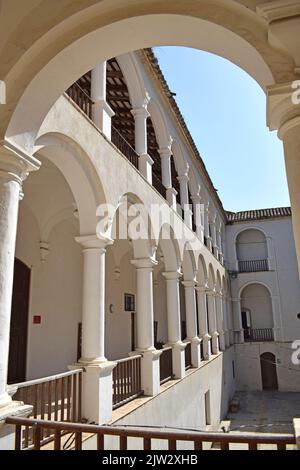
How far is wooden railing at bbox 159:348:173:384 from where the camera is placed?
1110 centimetres

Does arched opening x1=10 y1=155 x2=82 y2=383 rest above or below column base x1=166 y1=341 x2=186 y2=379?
above

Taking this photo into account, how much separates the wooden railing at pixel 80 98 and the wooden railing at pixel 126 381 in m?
4.98

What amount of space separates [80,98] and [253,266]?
76.9ft

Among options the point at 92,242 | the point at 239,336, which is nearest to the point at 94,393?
the point at 92,242

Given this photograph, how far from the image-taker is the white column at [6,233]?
11.7 ft

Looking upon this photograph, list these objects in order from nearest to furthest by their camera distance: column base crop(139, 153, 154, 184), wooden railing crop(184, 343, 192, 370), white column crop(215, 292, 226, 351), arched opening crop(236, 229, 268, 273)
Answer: column base crop(139, 153, 154, 184) < wooden railing crop(184, 343, 192, 370) < white column crop(215, 292, 226, 351) < arched opening crop(236, 229, 268, 273)

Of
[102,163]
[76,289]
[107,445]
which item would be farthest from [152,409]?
[102,163]

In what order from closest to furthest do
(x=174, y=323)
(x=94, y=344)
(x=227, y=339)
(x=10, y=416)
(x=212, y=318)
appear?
(x=10, y=416) → (x=94, y=344) → (x=174, y=323) → (x=212, y=318) → (x=227, y=339)

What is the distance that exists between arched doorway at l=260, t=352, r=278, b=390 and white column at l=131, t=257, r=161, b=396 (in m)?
19.1

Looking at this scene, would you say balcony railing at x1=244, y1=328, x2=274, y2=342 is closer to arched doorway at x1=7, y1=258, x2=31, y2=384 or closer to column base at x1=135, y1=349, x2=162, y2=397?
column base at x1=135, y1=349, x2=162, y2=397

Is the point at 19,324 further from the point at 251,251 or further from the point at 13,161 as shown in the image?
the point at 251,251

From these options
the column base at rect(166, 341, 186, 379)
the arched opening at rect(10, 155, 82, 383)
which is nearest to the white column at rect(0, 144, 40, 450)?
the arched opening at rect(10, 155, 82, 383)

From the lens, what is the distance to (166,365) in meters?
11.4

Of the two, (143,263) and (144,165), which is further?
(144,165)
